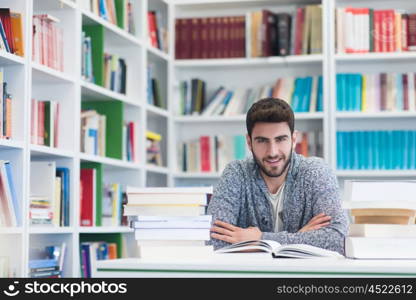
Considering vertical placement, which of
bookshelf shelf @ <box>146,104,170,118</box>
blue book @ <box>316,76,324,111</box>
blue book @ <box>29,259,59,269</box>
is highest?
blue book @ <box>316,76,324,111</box>

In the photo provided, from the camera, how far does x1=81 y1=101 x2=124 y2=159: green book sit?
15.7 feet

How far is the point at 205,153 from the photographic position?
220 inches

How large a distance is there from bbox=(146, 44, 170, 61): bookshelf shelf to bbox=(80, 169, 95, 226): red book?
3.73 ft

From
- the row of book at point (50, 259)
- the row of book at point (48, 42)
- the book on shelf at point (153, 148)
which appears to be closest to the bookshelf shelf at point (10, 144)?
the row of book at point (48, 42)

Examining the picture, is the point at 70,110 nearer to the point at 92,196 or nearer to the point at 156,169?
the point at 92,196

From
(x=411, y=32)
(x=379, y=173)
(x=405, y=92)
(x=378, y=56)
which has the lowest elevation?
(x=379, y=173)

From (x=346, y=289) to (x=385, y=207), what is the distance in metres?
0.45

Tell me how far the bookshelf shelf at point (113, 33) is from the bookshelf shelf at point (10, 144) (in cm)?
100

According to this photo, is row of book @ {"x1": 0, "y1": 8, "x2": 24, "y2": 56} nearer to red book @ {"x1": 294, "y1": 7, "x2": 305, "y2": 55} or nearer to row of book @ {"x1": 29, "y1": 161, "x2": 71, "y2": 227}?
row of book @ {"x1": 29, "y1": 161, "x2": 71, "y2": 227}

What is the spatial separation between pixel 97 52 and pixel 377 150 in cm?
Answer: 194

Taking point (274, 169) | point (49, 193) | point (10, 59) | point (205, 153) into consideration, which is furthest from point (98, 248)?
point (274, 169)

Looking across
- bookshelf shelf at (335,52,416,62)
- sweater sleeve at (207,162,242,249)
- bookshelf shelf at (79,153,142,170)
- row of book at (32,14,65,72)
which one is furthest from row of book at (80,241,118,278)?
bookshelf shelf at (335,52,416,62)

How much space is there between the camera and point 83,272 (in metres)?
4.34

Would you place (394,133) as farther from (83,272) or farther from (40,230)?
(40,230)
